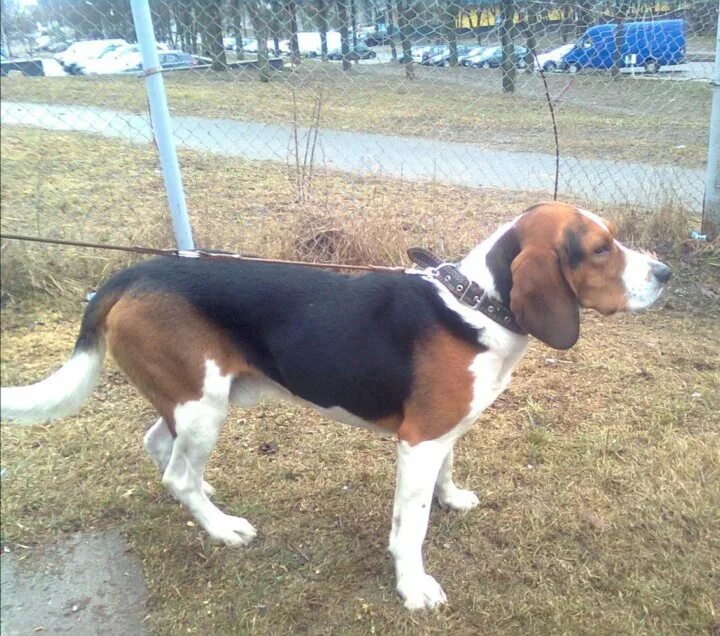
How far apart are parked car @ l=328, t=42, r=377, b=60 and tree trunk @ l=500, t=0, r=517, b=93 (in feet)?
4.13

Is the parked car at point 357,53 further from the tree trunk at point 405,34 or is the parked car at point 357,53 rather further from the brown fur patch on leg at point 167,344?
the brown fur patch on leg at point 167,344

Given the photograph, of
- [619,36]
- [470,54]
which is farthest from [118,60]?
[619,36]

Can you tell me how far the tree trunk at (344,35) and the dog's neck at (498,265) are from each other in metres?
3.46

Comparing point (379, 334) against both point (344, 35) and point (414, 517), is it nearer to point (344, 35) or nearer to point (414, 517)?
point (414, 517)

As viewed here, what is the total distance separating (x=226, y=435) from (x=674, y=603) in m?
2.32

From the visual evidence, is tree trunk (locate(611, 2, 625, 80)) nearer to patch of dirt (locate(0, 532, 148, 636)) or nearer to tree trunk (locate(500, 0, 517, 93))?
tree trunk (locate(500, 0, 517, 93))

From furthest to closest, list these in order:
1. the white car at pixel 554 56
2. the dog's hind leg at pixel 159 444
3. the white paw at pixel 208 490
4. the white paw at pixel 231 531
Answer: the white car at pixel 554 56 < the white paw at pixel 208 490 < the dog's hind leg at pixel 159 444 < the white paw at pixel 231 531

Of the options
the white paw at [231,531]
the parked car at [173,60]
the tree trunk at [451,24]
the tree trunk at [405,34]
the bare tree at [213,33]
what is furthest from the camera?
the tree trunk at [451,24]

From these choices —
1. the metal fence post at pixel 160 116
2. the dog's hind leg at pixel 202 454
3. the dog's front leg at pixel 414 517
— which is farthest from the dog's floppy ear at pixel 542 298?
the metal fence post at pixel 160 116

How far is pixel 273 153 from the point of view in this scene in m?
6.98

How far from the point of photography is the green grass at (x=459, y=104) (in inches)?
216

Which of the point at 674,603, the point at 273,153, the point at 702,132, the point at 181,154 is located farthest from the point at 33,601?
the point at 702,132

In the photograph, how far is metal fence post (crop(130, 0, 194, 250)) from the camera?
3955 millimetres

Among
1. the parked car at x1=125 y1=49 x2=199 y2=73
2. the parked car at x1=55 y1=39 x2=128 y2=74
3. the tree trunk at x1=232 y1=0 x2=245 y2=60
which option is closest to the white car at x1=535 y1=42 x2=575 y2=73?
the tree trunk at x1=232 y1=0 x2=245 y2=60
